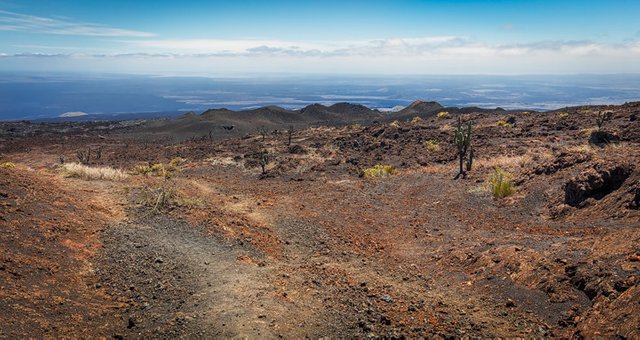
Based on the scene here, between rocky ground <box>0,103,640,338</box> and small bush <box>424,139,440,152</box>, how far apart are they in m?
8.94

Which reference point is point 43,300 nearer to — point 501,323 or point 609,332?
point 501,323

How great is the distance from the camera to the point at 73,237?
8.45 metres

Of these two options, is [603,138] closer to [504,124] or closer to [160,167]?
[504,124]

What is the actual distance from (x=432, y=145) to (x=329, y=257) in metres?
20.1

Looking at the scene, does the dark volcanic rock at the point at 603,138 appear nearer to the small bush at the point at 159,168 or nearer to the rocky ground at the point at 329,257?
the rocky ground at the point at 329,257

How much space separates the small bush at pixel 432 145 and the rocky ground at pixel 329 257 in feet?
29.3

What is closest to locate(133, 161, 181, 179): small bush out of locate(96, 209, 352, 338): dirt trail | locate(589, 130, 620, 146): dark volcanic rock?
locate(96, 209, 352, 338): dirt trail

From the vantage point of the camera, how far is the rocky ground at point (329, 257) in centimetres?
587

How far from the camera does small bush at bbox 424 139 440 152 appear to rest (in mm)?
26987

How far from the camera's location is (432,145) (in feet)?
91.0

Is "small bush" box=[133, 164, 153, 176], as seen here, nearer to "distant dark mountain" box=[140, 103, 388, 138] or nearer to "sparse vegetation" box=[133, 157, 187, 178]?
"sparse vegetation" box=[133, 157, 187, 178]

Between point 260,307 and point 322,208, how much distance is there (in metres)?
8.04

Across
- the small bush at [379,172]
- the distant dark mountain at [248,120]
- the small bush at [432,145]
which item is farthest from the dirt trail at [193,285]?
the distant dark mountain at [248,120]

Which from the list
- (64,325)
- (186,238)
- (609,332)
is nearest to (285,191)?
(186,238)
